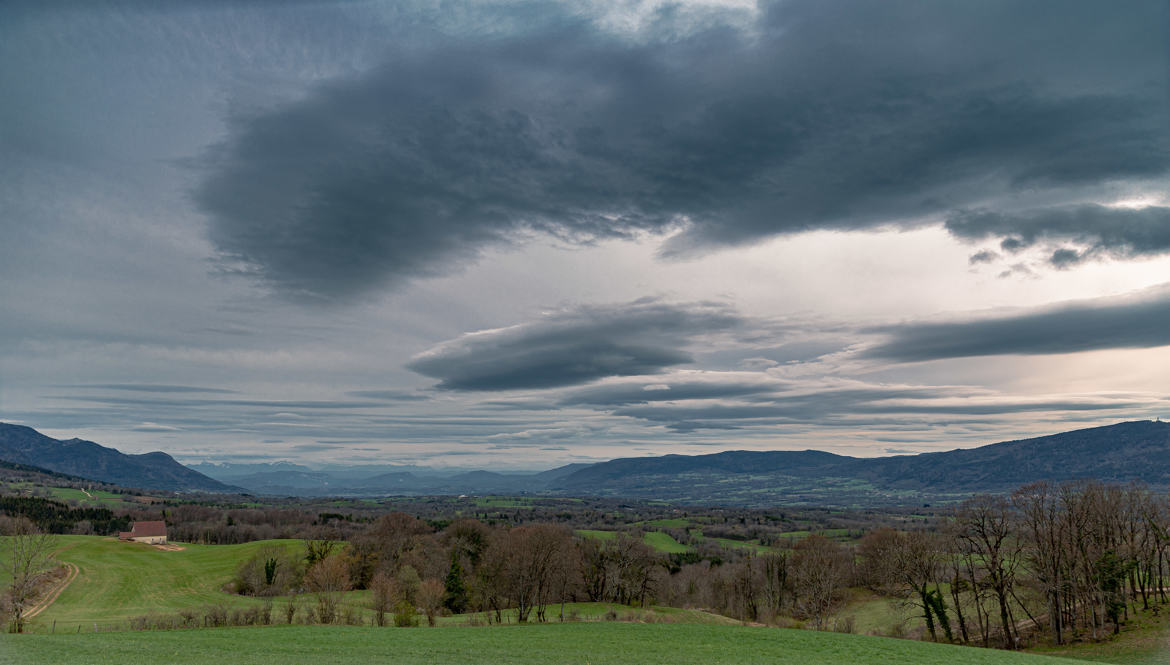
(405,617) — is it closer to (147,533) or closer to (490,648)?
(490,648)

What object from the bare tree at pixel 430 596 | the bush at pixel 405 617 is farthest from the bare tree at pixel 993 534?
the bush at pixel 405 617

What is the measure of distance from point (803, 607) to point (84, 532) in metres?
190

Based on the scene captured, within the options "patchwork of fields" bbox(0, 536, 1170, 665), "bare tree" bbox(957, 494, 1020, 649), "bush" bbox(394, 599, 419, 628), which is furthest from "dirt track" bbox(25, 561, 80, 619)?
"bare tree" bbox(957, 494, 1020, 649)

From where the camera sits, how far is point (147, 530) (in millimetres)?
158500

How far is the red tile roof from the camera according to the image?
6185 inches

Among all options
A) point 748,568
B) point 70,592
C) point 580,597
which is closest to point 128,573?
point 70,592

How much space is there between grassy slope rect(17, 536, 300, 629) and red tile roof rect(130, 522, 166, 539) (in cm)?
1807

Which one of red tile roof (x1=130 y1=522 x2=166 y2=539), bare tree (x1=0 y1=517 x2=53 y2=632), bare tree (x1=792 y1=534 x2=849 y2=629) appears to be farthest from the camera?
red tile roof (x1=130 y1=522 x2=166 y2=539)

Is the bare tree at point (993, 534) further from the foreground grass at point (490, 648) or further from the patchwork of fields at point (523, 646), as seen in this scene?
the foreground grass at point (490, 648)

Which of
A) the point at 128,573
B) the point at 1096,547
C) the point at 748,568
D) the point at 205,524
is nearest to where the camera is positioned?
the point at 1096,547

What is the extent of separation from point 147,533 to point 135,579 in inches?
2359

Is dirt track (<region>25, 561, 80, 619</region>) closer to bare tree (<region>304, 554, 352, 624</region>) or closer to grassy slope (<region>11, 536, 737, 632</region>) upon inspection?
grassy slope (<region>11, 536, 737, 632</region>)

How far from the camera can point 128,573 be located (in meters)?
112

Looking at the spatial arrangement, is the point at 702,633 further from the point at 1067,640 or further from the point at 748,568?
the point at 748,568
